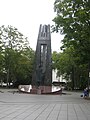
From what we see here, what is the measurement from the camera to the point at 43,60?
5325 centimetres

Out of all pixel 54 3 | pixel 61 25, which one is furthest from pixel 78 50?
pixel 54 3

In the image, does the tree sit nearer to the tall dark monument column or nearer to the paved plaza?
the paved plaza

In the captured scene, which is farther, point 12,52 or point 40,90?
point 12,52

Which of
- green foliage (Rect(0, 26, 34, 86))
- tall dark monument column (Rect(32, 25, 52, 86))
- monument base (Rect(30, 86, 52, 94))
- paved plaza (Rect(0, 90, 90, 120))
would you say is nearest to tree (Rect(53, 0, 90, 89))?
paved plaza (Rect(0, 90, 90, 120))

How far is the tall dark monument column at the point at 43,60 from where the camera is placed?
52.1m

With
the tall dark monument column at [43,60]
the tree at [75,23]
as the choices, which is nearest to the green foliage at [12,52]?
the tall dark monument column at [43,60]

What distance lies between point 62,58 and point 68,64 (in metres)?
1.95

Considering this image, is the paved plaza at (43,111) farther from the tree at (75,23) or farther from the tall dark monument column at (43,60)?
the tall dark monument column at (43,60)

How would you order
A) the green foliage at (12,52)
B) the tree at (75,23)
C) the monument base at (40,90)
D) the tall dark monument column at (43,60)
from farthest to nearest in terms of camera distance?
1. the green foliage at (12,52)
2. the tall dark monument column at (43,60)
3. the monument base at (40,90)
4. the tree at (75,23)

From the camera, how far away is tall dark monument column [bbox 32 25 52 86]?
5209 cm

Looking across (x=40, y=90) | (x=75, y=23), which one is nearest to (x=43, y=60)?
(x=40, y=90)

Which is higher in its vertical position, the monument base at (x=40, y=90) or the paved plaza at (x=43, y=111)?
the monument base at (x=40, y=90)

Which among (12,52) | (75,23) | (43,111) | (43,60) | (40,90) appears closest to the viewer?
(43,111)

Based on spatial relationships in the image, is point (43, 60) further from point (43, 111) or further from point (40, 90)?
point (43, 111)
